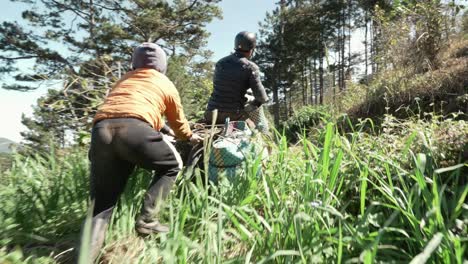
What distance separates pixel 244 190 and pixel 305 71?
1412 inches

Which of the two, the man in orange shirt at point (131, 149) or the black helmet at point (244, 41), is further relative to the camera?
the black helmet at point (244, 41)

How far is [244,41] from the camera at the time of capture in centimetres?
410

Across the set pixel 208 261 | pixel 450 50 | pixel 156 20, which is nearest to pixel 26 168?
pixel 208 261

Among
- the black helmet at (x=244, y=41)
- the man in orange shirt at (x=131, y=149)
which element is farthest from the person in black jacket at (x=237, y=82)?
the man in orange shirt at (x=131, y=149)

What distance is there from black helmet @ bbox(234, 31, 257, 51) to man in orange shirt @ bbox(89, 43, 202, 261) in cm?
180

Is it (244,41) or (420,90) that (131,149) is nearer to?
(244,41)

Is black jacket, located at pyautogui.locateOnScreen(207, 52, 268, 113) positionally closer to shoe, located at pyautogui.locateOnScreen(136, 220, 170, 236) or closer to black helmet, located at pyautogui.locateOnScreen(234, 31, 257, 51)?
black helmet, located at pyautogui.locateOnScreen(234, 31, 257, 51)

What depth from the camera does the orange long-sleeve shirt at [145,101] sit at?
2271 mm

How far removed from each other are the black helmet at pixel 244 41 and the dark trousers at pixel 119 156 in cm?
214

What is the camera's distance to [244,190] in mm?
2404

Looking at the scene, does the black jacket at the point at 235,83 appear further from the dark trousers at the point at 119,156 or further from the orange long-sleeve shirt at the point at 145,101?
the dark trousers at the point at 119,156

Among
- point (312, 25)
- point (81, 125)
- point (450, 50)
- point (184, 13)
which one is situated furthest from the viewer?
point (312, 25)

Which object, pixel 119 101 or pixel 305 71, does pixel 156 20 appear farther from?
pixel 305 71

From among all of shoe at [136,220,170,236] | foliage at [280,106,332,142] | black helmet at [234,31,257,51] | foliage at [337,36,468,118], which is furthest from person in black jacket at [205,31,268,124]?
shoe at [136,220,170,236]
